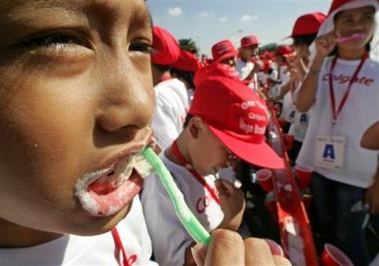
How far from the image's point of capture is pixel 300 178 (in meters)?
2.54

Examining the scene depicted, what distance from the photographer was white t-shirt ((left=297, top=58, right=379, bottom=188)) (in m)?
2.12

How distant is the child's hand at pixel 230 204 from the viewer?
1711 mm

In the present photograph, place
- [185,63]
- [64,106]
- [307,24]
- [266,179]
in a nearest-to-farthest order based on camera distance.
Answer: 1. [64,106]
2. [266,179]
3. [307,24]
4. [185,63]

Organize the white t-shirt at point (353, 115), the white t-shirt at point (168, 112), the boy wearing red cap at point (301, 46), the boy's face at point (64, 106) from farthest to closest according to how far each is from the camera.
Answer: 1. the boy wearing red cap at point (301, 46)
2. the white t-shirt at point (168, 112)
3. the white t-shirt at point (353, 115)
4. the boy's face at point (64, 106)

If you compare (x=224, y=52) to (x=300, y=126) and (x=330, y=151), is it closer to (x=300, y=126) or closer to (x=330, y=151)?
(x=300, y=126)

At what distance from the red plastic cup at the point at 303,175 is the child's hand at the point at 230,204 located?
77 cm

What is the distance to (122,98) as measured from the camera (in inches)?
20.9

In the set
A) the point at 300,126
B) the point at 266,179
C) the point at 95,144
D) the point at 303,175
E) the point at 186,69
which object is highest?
the point at 95,144

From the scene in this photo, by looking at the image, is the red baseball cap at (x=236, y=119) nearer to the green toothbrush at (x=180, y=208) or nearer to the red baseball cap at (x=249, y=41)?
the green toothbrush at (x=180, y=208)

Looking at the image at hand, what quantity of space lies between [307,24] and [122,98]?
133 inches

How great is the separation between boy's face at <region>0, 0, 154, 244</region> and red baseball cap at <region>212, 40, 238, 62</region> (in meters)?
4.61

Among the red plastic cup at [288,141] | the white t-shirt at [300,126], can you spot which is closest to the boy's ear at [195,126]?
the white t-shirt at [300,126]

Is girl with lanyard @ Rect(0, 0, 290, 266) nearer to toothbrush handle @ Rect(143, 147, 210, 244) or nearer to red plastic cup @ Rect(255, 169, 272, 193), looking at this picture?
toothbrush handle @ Rect(143, 147, 210, 244)

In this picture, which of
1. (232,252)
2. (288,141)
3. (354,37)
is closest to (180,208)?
(232,252)
